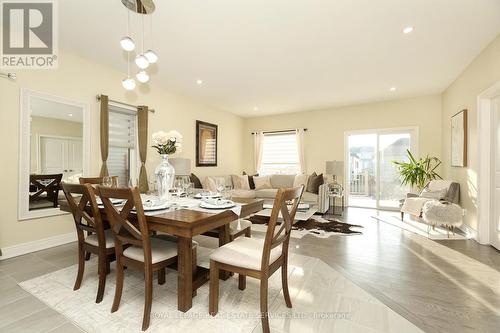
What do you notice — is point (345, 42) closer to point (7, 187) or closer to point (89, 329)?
point (89, 329)

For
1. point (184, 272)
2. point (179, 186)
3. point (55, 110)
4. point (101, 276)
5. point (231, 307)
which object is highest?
point (55, 110)

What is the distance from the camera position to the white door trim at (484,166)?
313 centimetres

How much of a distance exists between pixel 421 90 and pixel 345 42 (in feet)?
10.1

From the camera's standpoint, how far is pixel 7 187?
2.76 metres

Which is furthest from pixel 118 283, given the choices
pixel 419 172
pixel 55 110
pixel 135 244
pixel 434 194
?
pixel 419 172

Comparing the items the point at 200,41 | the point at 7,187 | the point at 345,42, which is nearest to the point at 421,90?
the point at 345,42

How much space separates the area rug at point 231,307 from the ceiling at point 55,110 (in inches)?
83.4

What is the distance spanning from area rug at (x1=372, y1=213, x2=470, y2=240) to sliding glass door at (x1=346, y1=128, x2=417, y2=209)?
826 millimetres

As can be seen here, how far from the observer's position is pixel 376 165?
5719mm

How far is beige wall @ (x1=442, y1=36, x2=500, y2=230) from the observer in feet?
9.61

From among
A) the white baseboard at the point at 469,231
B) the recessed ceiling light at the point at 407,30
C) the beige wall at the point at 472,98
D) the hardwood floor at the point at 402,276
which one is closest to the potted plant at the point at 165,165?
the hardwood floor at the point at 402,276

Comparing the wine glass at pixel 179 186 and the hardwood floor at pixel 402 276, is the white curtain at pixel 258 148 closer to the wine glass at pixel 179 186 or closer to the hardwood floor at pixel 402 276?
the hardwood floor at pixel 402 276

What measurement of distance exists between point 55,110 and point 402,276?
15.6ft

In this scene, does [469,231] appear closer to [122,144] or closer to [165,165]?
[165,165]
